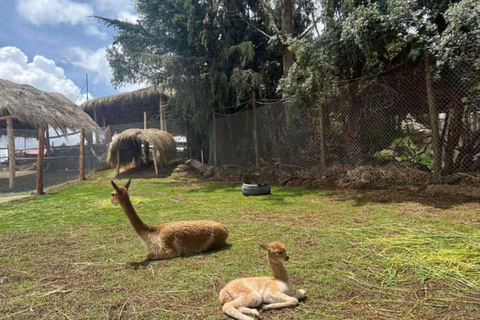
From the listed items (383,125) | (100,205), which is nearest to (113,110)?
(100,205)

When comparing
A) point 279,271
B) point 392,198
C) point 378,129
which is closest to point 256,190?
point 392,198

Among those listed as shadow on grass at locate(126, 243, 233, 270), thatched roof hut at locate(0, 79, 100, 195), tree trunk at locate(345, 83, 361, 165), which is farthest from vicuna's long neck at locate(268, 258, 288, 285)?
thatched roof hut at locate(0, 79, 100, 195)

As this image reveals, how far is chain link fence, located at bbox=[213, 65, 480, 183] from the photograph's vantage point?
5676mm

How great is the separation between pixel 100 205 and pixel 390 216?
5278 mm

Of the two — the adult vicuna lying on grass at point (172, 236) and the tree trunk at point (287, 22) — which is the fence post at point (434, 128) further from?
the tree trunk at point (287, 22)

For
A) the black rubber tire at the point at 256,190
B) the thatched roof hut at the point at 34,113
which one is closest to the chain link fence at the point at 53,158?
the thatched roof hut at the point at 34,113

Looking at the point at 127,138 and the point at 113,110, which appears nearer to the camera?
the point at 127,138

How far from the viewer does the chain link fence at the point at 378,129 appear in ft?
18.6

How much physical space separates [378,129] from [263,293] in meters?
5.80

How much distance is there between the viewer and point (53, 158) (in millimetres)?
13773

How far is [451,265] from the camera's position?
2574mm

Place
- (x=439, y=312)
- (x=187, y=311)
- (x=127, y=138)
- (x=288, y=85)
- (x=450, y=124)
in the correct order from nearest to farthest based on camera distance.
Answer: (x=439, y=312)
(x=187, y=311)
(x=450, y=124)
(x=288, y=85)
(x=127, y=138)

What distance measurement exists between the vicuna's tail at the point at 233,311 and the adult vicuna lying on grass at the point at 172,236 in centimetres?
127

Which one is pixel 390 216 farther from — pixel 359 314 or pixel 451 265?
pixel 359 314
